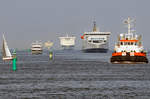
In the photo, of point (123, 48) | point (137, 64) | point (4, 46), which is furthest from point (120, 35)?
point (4, 46)

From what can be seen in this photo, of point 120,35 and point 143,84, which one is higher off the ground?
point 120,35

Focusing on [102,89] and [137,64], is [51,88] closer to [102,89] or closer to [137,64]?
[102,89]

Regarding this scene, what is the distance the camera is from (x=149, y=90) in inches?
1753

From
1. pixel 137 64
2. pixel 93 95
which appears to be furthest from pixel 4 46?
pixel 93 95

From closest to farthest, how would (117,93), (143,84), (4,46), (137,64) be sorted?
(117,93) → (143,84) → (137,64) → (4,46)

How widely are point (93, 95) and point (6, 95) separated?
754 centimetres

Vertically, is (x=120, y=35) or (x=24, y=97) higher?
(x=120, y=35)

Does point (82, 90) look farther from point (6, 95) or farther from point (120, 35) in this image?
point (120, 35)

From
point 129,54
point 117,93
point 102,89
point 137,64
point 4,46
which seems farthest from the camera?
point 4,46

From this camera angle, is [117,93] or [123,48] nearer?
[117,93]

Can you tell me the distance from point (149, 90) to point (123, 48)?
173ft

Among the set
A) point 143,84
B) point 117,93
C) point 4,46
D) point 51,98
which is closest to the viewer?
point 51,98

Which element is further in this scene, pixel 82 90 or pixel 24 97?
pixel 82 90

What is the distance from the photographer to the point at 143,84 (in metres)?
51.3
